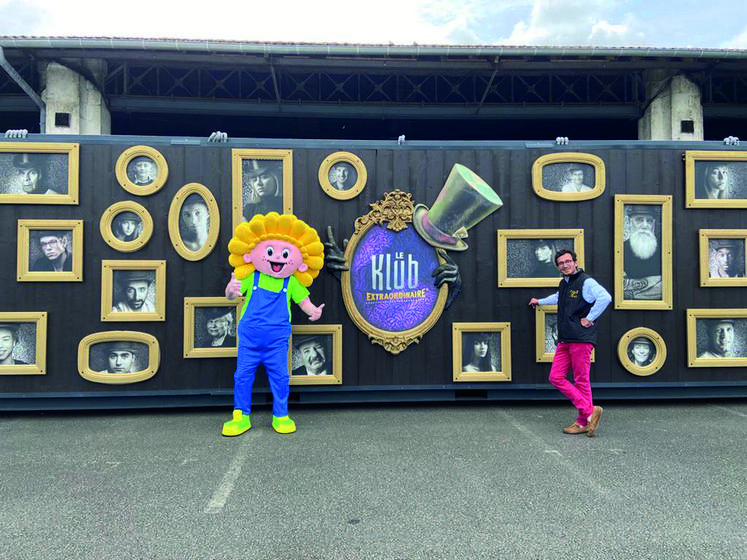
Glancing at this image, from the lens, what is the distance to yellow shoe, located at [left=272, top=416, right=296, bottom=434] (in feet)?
13.6

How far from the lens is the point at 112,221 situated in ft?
15.2

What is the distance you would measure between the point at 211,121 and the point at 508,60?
7.37 meters

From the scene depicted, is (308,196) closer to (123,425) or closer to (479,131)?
(123,425)

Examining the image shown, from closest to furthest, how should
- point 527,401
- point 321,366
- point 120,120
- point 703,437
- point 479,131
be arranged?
point 703,437, point 321,366, point 527,401, point 120,120, point 479,131

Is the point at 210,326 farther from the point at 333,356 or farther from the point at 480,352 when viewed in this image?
the point at 480,352

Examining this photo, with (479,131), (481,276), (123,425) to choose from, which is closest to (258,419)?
(123,425)

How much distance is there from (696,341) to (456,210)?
9.83 ft

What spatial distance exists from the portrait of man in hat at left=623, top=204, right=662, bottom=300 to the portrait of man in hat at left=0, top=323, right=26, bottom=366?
635cm

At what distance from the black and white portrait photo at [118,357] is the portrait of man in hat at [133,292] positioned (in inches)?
14.1

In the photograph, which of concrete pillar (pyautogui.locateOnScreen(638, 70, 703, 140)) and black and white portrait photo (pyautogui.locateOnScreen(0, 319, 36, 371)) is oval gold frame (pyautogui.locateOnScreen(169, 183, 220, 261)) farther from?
concrete pillar (pyautogui.locateOnScreen(638, 70, 703, 140))

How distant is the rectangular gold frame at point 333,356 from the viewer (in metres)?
4.76

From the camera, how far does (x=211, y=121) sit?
1175 cm

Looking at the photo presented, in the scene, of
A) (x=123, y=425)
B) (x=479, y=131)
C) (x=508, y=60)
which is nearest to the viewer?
(x=123, y=425)

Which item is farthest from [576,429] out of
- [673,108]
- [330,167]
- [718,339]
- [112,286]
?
[673,108]
